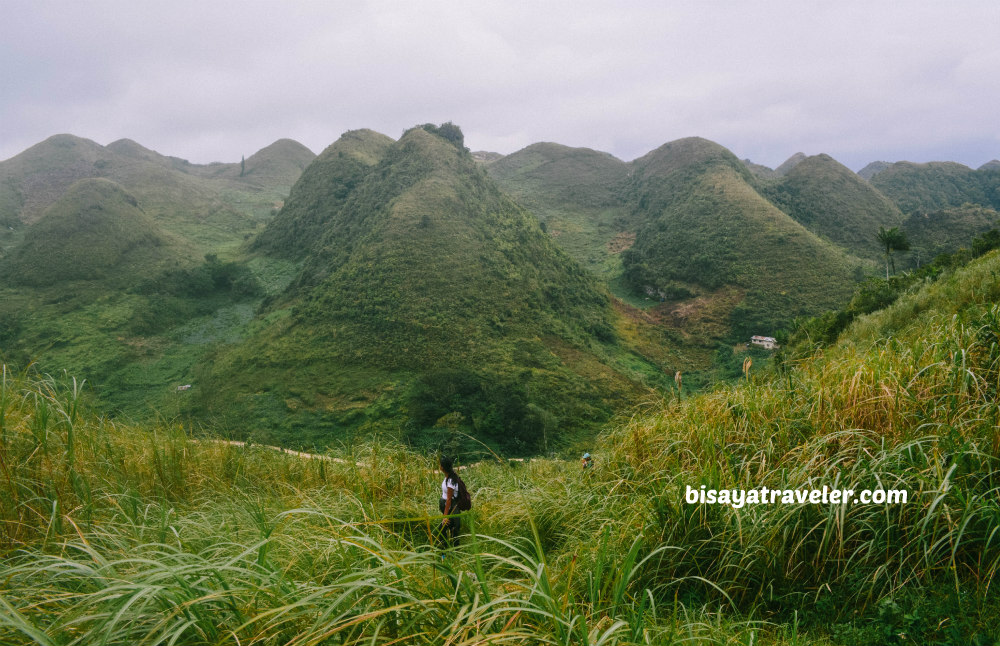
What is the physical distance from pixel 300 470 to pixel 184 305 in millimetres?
40454

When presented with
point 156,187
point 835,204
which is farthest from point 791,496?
point 156,187

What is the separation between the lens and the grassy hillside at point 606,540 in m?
1.58

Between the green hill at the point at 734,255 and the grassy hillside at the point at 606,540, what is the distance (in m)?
35.2

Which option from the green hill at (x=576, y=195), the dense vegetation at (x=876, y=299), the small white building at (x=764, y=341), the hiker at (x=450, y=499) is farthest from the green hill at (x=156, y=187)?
the hiker at (x=450, y=499)

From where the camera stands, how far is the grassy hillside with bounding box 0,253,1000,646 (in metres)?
1.58

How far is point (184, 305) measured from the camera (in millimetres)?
37156

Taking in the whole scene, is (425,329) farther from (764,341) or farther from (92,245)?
(92,245)

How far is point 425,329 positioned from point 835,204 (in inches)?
2244

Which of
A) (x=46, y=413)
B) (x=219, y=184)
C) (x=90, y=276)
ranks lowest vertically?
(x=46, y=413)

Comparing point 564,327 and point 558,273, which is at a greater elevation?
point 558,273

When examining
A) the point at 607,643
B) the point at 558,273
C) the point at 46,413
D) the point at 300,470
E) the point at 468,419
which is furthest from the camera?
the point at 558,273

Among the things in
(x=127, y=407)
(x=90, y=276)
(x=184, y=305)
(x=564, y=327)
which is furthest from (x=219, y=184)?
(x=564, y=327)

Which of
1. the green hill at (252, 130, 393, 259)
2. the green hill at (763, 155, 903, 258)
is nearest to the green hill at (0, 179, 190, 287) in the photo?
the green hill at (252, 130, 393, 259)

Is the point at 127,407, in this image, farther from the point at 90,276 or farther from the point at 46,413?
the point at 46,413
